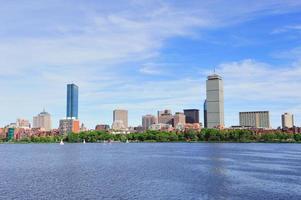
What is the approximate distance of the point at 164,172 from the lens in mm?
73812

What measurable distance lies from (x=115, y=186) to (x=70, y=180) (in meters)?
9.71

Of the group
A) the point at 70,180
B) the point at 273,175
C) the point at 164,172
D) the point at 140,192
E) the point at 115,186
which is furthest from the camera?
the point at 164,172

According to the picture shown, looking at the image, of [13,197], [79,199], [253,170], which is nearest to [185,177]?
[253,170]

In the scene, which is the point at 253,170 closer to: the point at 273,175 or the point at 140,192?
the point at 273,175

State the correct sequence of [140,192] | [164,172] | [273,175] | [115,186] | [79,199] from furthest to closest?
[164,172]
[273,175]
[115,186]
[140,192]
[79,199]

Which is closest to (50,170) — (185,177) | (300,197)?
(185,177)

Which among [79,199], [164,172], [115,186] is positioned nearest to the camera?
[79,199]

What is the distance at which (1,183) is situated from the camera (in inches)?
2339

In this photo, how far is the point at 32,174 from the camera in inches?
2793

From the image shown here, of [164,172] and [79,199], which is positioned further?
[164,172]

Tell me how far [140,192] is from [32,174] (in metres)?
27.2

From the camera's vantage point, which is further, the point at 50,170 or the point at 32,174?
the point at 50,170

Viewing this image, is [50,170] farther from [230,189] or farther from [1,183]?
[230,189]

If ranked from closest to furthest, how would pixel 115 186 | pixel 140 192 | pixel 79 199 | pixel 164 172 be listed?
1. pixel 79 199
2. pixel 140 192
3. pixel 115 186
4. pixel 164 172
